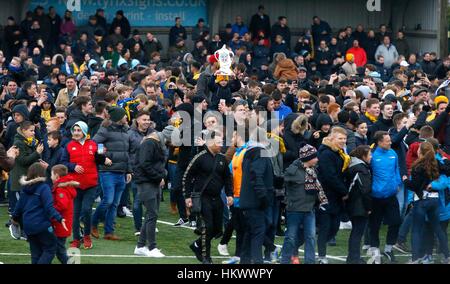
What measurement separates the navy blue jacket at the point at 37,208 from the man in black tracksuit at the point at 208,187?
1950 millimetres

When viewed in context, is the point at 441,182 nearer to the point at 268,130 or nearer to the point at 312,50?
the point at 268,130

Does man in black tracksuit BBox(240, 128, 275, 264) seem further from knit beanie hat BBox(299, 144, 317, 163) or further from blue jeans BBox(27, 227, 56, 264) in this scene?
blue jeans BBox(27, 227, 56, 264)

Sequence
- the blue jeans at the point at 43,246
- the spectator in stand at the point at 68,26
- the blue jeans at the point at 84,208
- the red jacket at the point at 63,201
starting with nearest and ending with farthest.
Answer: the blue jeans at the point at 43,246
the red jacket at the point at 63,201
the blue jeans at the point at 84,208
the spectator in stand at the point at 68,26

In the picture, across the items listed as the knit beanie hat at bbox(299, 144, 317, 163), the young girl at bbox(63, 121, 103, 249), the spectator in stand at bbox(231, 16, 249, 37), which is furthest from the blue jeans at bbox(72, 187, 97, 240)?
the spectator in stand at bbox(231, 16, 249, 37)

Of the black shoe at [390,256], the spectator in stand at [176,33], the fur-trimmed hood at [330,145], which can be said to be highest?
the spectator in stand at [176,33]

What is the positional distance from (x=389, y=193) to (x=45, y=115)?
6134 mm

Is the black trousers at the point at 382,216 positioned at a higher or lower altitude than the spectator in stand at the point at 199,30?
lower

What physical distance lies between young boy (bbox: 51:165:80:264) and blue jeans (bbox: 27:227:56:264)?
0.25 m

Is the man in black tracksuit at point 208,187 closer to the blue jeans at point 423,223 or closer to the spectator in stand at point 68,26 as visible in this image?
the blue jeans at point 423,223

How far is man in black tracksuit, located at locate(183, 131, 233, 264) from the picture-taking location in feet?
47.7

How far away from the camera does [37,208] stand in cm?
1324

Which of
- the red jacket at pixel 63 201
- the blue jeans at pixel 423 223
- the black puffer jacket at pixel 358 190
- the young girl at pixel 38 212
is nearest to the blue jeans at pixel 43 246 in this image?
the young girl at pixel 38 212

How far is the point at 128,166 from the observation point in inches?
643

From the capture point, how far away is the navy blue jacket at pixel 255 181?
14.1 metres
